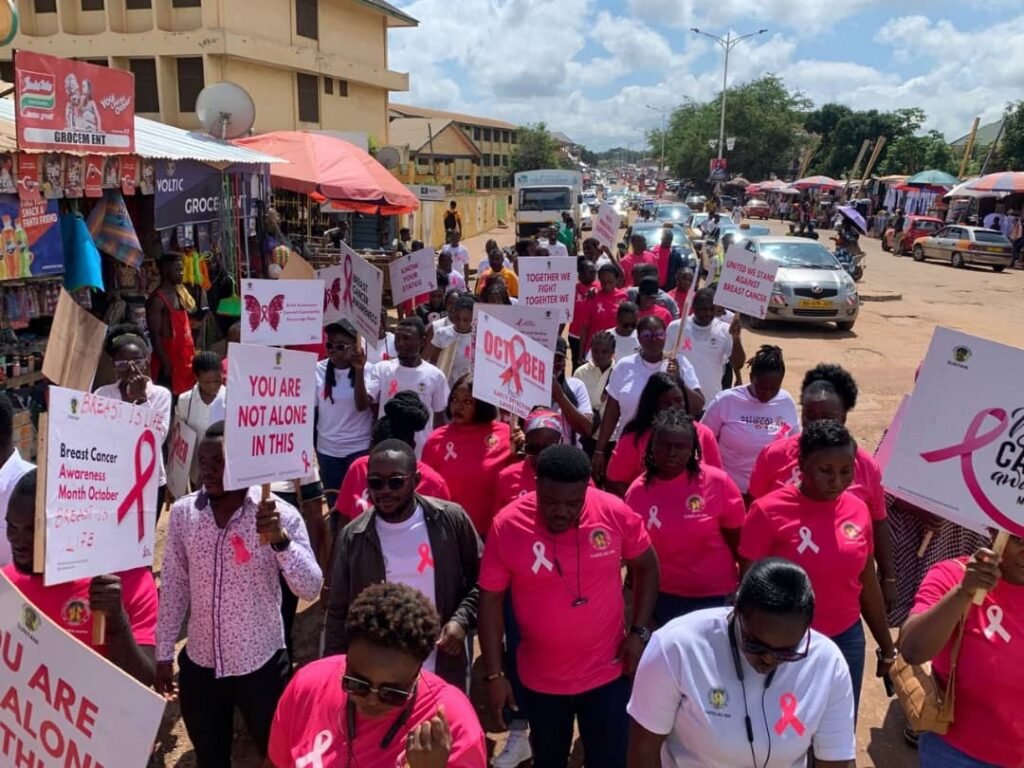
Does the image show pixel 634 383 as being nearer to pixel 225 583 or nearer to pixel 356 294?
pixel 356 294

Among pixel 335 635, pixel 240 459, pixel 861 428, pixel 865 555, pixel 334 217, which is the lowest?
pixel 861 428

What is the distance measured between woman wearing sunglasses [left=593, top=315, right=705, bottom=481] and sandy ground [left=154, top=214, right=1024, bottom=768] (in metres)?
1.87

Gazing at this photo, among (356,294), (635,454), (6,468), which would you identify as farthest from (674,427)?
(356,294)

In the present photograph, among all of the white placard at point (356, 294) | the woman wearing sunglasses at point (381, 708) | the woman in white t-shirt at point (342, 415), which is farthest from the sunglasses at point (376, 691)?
the white placard at point (356, 294)

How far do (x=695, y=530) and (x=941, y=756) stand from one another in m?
1.27

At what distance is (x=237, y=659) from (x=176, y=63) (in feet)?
85.8

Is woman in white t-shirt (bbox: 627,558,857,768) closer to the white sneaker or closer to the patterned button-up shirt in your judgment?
the patterned button-up shirt

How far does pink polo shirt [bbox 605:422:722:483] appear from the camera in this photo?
14.0 ft

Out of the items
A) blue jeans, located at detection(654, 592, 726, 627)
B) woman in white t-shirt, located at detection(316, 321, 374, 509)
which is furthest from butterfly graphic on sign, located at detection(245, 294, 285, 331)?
blue jeans, located at detection(654, 592, 726, 627)

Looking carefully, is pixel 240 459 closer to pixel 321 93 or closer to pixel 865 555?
Answer: pixel 865 555

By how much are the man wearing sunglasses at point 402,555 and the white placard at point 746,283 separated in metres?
4.47

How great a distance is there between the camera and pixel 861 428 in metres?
9.67

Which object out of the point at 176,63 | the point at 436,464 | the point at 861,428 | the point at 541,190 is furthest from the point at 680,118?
the point at 436,464

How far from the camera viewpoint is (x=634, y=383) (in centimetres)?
564
